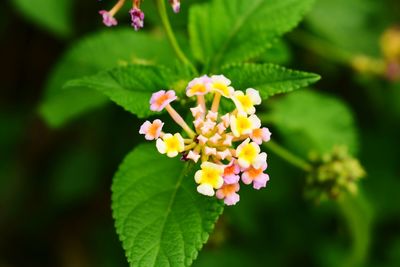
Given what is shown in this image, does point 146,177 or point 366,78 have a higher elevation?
point 146,177

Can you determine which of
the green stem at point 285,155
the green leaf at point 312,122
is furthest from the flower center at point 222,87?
the green leaf at point 312,122

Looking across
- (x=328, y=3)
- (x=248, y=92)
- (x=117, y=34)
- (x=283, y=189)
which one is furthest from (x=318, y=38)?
(x=248, y=92)

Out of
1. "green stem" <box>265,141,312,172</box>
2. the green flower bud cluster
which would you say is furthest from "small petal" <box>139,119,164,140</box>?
the green flower bud cluster

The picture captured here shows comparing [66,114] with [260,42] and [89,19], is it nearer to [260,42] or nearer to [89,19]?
[260,42]

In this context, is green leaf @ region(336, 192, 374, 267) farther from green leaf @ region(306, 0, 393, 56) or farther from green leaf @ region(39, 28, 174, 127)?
green leaf @ region(306, 0, 393, 56)

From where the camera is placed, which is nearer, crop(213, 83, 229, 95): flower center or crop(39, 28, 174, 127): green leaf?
crop(213, 83, 229, 95): flower center
